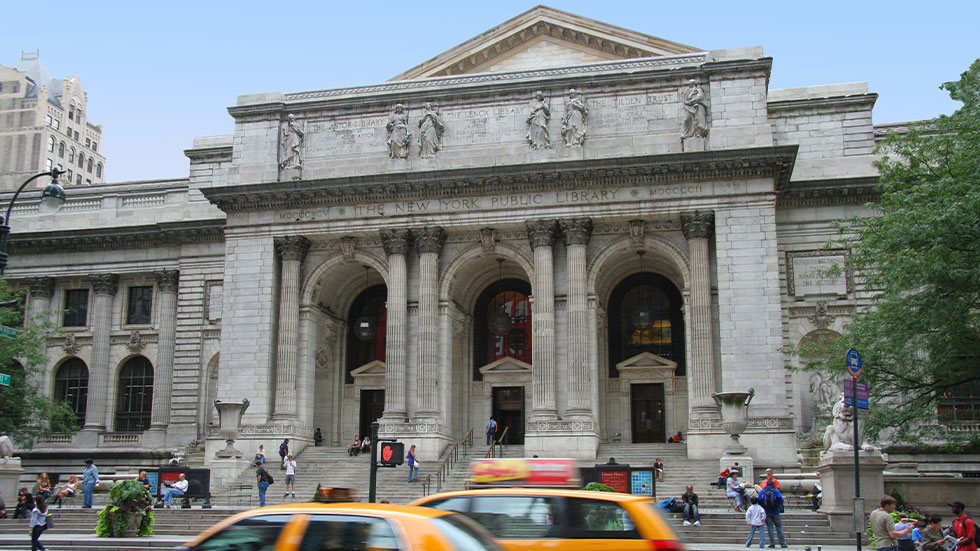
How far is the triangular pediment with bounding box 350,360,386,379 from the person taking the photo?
4719cm

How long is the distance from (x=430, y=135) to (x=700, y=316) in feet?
47.8

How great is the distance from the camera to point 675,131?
42.0m

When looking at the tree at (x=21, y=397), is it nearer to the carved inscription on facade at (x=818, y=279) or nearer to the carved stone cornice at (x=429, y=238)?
the carved stone cornice at (x=429, y=238)

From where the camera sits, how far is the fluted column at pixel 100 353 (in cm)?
5138

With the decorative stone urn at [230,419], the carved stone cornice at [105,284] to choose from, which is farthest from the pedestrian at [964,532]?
the carved stone cornice at [105,284]

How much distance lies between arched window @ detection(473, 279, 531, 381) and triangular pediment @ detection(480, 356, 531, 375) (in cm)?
59

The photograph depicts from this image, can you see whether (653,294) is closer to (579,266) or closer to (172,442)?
(579,266)

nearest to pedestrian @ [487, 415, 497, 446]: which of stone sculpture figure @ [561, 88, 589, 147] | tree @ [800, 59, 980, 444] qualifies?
stone sculpture figure @ [561, 88, 589, 147]

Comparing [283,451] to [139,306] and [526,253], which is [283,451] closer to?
[526,253]

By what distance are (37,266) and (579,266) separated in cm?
3175

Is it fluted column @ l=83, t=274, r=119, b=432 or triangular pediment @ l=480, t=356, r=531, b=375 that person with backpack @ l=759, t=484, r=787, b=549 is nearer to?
triangular pediment @ l=480, t=356, r=531, b=375

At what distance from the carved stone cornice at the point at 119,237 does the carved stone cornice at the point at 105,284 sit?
162 cm

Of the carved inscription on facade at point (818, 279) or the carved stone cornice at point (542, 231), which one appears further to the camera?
the carved inscription on facade at point (818, 279)

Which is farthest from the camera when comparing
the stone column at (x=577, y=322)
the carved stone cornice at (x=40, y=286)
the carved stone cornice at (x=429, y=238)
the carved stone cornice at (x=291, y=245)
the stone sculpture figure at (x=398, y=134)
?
the carved stone cornice at (x=40, y=286)
